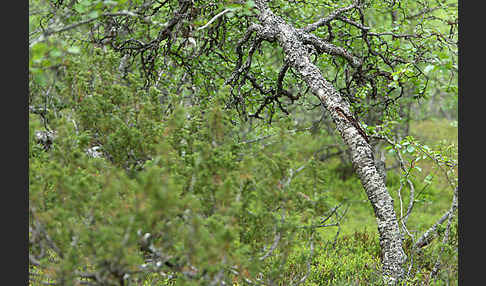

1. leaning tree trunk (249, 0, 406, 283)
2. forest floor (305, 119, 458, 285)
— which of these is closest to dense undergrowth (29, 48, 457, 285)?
leaning tree trunk (249, 0, 406, 283)

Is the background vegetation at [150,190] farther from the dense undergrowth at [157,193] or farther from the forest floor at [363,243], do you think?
the forest floor at [363,243]

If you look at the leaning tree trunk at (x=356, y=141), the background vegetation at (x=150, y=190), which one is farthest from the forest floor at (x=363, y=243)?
the background vegetation at (x=150, y=190)

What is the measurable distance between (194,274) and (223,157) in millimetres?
739

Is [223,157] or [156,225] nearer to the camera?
[156,225]

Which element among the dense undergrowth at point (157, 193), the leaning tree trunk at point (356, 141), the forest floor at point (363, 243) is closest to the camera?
the dense undergrowth at point (157, 193)

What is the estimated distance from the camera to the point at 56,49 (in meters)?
2.27

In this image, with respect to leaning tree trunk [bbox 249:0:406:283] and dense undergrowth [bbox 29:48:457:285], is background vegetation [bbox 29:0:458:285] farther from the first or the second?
leaning tree trunk [bbox 249:0:406:283]

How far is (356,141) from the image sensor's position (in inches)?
131

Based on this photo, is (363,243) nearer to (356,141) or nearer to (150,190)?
(356,141)

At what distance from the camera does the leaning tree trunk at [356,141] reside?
3.22 metres

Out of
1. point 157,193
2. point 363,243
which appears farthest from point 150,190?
point 363,243

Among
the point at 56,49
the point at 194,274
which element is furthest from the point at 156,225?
the point at 56,49

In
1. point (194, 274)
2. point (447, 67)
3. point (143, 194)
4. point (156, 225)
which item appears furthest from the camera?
point (447, 67)

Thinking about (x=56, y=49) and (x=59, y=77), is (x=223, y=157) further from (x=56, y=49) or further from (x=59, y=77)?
(x=59, y=77)
